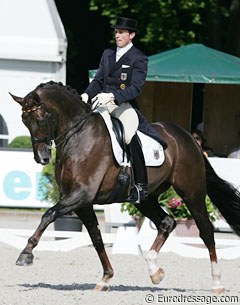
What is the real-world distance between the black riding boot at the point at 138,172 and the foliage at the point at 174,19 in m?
16.1

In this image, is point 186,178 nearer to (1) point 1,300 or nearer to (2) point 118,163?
(2) point 118,163

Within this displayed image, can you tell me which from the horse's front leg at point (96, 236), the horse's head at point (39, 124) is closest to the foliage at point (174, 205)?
the horse's front leg at point (96, 236)

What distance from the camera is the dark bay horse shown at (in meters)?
9.39

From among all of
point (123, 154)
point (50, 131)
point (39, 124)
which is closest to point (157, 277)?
point (123, 154)

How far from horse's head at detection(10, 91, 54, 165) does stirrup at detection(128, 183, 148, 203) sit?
0.99 metres

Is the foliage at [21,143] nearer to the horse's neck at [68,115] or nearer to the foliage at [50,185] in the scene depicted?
the foliage at [50,185]

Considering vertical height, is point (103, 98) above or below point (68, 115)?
above

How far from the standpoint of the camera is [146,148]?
10.1 meters

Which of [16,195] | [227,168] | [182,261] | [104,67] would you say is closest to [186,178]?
[104,67]

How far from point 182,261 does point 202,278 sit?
168 cm

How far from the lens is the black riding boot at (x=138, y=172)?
392 inches

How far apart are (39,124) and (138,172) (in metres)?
1.20

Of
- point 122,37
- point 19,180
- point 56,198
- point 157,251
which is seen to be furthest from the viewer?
point 19,180

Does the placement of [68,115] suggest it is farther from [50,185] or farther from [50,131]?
[50,185]
